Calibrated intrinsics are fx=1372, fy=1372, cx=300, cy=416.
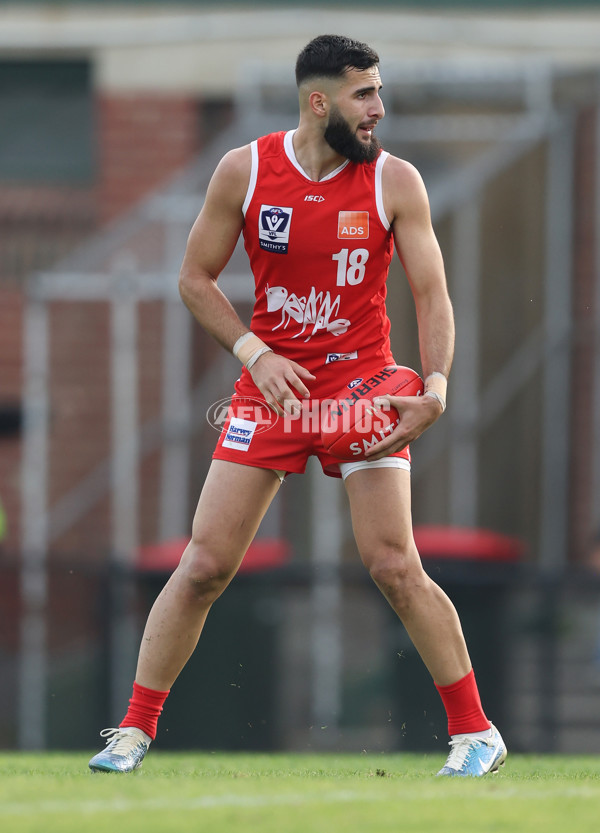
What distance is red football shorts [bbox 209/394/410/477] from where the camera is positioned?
4328 millimetres

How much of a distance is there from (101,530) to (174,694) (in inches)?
101

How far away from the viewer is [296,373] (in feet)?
14.1

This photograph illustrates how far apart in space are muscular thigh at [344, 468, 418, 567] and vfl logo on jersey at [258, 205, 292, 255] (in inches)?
29.9

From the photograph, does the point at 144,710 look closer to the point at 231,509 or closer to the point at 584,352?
the point at 231,509

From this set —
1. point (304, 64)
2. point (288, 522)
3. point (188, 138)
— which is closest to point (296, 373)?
point (304, 64)

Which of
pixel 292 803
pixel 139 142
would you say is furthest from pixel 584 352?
pixel 292 803

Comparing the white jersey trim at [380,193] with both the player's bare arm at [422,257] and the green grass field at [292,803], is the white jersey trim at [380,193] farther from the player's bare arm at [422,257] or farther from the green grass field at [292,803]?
the green grass field at [292,803]

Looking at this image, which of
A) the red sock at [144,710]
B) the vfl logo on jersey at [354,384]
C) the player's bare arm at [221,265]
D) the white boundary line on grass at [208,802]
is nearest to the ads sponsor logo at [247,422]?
the player's bare arm at [221,265]

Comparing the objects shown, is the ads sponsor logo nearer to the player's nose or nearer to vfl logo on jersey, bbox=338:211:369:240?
vfl logo on jersey, bbox=338:211:369:240

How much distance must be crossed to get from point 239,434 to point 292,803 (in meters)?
1.33

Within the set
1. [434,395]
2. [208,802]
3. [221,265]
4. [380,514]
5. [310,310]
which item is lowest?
[208,802]

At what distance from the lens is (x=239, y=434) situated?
4.38 meters

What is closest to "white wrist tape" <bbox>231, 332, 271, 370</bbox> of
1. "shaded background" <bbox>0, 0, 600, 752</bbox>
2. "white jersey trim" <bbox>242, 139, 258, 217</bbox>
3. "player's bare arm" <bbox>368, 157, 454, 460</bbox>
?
"white jersey trim" <bbox>242, 139, 258, 217</bbox>

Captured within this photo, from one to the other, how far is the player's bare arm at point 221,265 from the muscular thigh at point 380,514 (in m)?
0.35
